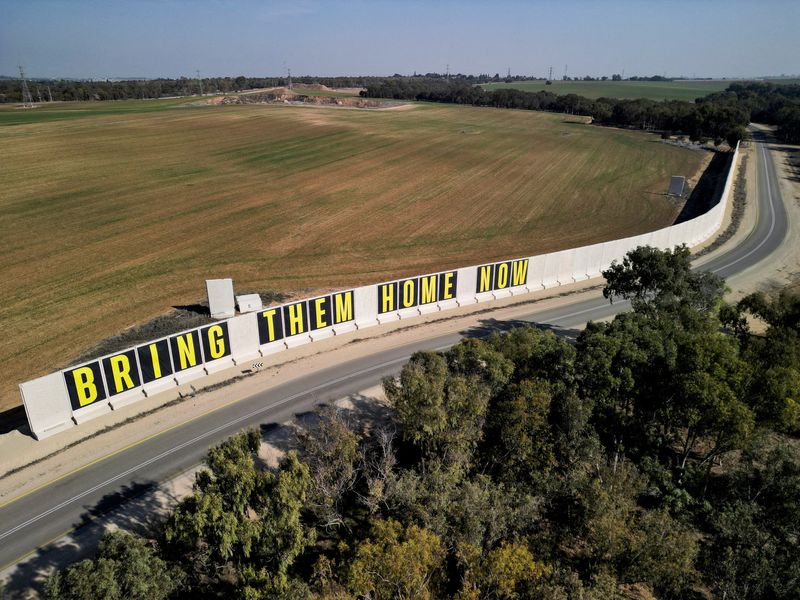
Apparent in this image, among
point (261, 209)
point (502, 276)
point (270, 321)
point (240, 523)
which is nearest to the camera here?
point (240, 523)

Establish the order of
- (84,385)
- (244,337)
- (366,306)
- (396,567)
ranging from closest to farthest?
(396,567) < (84,385) < (244,337) < (366,306)

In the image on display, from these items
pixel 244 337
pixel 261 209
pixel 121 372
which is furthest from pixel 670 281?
pixel 261 209

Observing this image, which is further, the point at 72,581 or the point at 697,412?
the point at 697,412

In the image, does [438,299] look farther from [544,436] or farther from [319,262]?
[544,436]

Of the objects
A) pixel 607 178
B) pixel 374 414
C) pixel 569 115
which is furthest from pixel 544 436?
pixel 569 115

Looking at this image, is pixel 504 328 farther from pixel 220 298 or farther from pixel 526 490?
pixel 220 298

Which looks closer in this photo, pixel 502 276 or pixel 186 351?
pixel 186 351

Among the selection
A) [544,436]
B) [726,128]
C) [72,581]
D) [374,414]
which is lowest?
[374,414]
